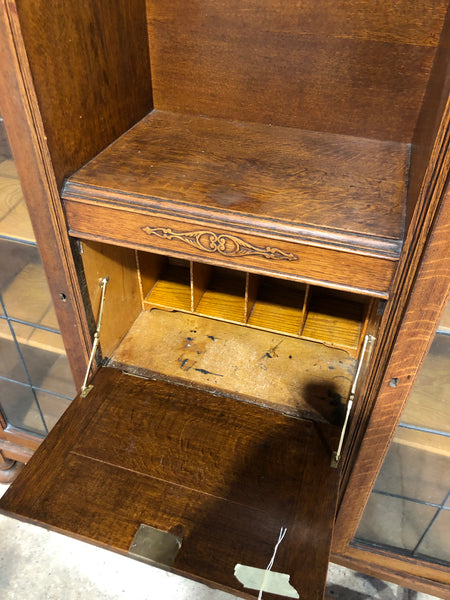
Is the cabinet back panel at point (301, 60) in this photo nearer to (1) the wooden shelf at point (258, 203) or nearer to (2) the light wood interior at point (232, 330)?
(1) the wooden shelf at point (258, 203)

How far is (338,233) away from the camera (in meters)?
0.77

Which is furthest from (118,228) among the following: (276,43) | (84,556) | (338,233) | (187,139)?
(84,556)

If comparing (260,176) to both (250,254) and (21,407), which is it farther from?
(21,407)

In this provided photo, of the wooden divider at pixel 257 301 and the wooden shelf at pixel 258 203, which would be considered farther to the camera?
the wooden divider at pixel 257 301

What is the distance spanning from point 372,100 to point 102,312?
80 centimetres

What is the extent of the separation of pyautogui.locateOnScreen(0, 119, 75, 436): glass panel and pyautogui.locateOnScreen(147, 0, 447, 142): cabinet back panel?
456 millimetres

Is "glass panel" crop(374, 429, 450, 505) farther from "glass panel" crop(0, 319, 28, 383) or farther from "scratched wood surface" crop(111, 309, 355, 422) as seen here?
Result: "glass panel" crop(0, 319, 28, 383)

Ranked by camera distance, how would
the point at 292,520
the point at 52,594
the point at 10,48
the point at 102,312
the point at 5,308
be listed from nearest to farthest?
the point at 10,48 → the point at 292,520 → the point at 102,312 → the point at 5,308 → the point at 52,594

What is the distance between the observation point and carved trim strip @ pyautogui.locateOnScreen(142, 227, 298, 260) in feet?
2.69

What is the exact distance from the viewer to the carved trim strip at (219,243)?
82 cm

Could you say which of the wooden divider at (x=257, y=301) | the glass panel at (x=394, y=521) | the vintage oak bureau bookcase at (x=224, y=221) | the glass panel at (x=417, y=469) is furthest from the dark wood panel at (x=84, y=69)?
the glass panel at (x=394, y=521)

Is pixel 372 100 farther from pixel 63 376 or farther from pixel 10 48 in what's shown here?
pixel 63 376

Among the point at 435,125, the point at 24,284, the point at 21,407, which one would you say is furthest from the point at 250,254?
the point at 21,407

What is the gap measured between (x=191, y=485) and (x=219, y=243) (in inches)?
19.3
